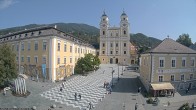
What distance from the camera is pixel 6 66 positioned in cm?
3219

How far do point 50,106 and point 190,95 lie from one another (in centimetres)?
2232

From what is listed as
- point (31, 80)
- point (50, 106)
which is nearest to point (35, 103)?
point (50, 106)

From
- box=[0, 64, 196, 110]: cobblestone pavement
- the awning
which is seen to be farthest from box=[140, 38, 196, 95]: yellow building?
box=[0, 64, 196, 110]: cobblestone pavement

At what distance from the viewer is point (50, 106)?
27.9 meters

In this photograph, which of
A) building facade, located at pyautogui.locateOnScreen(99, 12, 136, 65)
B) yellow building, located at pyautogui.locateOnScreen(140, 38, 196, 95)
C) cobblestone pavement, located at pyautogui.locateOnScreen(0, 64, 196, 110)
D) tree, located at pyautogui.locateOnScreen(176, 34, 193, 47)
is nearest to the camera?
cobblestone pavement, located at pyautogui.locateOnScreen(0, 64, 196, 110)

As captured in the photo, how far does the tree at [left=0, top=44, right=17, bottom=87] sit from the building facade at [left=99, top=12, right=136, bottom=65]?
2154 inches

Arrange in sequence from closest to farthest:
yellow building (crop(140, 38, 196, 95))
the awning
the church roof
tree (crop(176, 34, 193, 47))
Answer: the awning < yellow building (crop(140, 38, 196, 95)) < the church roof < tree (crop(176, 34, 193, 47))

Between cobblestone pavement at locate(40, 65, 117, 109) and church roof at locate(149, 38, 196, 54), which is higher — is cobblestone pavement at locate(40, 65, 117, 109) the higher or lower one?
the lower one

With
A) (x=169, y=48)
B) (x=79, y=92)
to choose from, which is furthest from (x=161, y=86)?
(x=79, y=92)

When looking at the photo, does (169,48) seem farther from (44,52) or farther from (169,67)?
(44,52)

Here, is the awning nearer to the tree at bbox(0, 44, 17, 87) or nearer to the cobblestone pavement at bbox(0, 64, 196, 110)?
the cobblestone pavement at bbox(0, 64, 196, 110)

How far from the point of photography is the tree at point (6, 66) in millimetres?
31234

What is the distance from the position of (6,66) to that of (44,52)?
38.7 feet

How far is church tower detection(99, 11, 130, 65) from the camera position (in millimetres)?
84188
